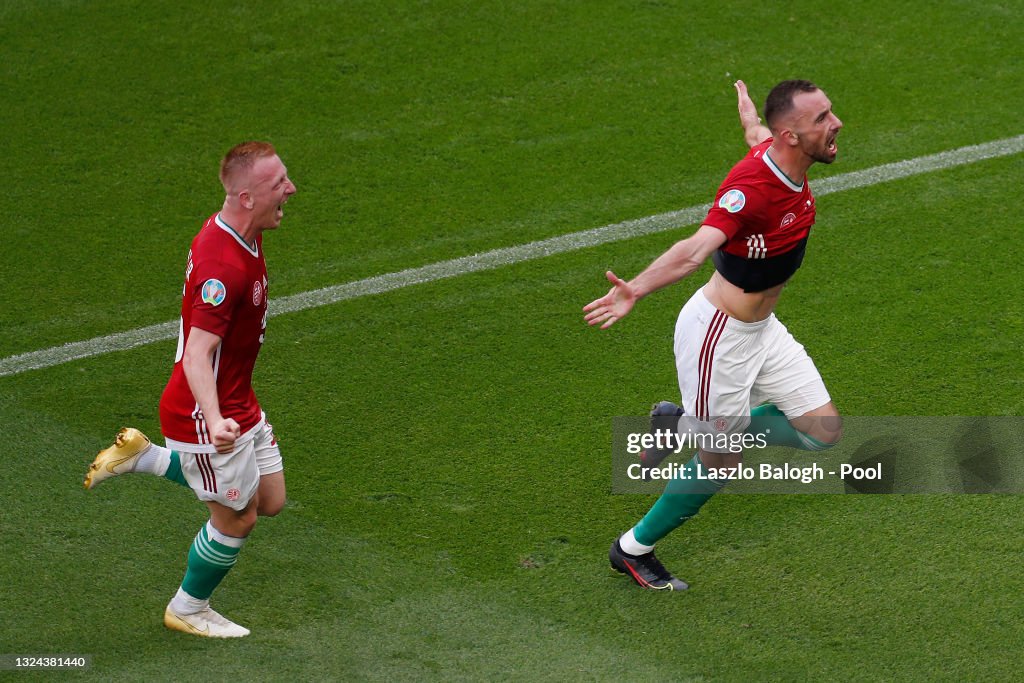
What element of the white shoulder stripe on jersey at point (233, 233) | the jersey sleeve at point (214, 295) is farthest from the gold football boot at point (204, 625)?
the white shoulder stripe on jersey at point (233, 233)

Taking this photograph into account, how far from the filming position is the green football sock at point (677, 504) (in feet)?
17.2

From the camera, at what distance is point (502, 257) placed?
779 cm

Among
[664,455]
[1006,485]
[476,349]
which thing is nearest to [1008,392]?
[1006,485]

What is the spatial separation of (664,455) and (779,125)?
1.76 meters

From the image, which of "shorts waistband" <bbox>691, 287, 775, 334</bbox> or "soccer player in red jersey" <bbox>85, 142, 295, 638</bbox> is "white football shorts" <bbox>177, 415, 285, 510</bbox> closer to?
"soccer player in red jersey" <bbox>85, 142, 295, 638</bbox>

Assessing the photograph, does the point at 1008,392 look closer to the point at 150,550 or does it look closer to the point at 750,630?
the point at 750,630

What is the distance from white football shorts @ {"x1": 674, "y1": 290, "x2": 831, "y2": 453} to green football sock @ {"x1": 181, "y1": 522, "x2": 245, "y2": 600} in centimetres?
189

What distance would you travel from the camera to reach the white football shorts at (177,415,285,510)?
15.6 feet

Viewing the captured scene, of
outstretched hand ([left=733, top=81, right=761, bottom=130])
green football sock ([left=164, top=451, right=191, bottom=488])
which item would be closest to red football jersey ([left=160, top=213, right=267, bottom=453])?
green football sock ([left=164, top=451, right=191, bottom=488])

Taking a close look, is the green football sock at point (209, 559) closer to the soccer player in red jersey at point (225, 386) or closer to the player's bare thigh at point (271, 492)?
the soccer player in red jersey at point (225, 386)

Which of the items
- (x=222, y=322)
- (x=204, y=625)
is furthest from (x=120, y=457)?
(x=222, y=322)

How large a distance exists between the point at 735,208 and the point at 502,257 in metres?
3.08

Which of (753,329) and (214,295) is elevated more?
(214,295)

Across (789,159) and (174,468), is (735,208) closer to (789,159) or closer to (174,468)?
(789,159)
